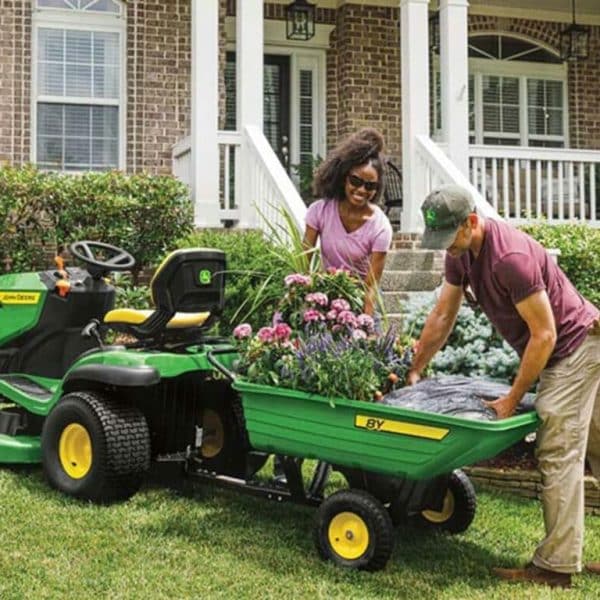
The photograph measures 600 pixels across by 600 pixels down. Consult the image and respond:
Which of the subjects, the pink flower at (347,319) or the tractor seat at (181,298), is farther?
the tractor seat at (181,298)

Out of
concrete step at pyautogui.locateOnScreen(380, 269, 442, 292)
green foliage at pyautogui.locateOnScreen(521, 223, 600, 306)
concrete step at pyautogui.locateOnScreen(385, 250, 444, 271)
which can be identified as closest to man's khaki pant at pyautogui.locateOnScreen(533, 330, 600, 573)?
green foliage at pyautogui.locateOnScreen(521, 223, 600, 306)

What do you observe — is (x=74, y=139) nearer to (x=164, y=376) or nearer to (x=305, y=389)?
(x=164, y=376)

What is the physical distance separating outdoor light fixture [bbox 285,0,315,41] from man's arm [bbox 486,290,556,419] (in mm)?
9401

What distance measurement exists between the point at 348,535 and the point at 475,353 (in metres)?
2.70

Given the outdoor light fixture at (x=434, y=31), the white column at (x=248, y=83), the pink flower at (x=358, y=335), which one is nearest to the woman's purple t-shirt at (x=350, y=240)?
the pink flower at (x=358, y=335)

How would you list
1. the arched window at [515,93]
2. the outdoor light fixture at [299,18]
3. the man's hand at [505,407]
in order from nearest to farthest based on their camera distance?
the man's hand at [505,407]
the outdoor light fixture at [299,18]
the arched window at [515,93]

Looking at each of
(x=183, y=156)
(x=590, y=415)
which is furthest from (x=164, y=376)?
(x=183, y=156)

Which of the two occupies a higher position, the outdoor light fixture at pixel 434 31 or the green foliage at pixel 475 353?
the outdoor light fixture at pixel 434 31

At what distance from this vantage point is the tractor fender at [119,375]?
4695 millimetres

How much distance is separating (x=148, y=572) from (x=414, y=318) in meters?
3.71

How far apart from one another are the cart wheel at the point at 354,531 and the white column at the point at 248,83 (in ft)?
20.4

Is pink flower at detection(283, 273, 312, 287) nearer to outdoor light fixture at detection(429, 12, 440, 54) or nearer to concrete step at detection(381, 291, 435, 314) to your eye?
concrete step at detection(381, 291, 435, 314)

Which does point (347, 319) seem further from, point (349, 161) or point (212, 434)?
point (212, 434)

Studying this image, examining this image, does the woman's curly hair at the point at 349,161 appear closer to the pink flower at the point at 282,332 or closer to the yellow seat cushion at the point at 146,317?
the yellow seat cushion at the point at 146,317
